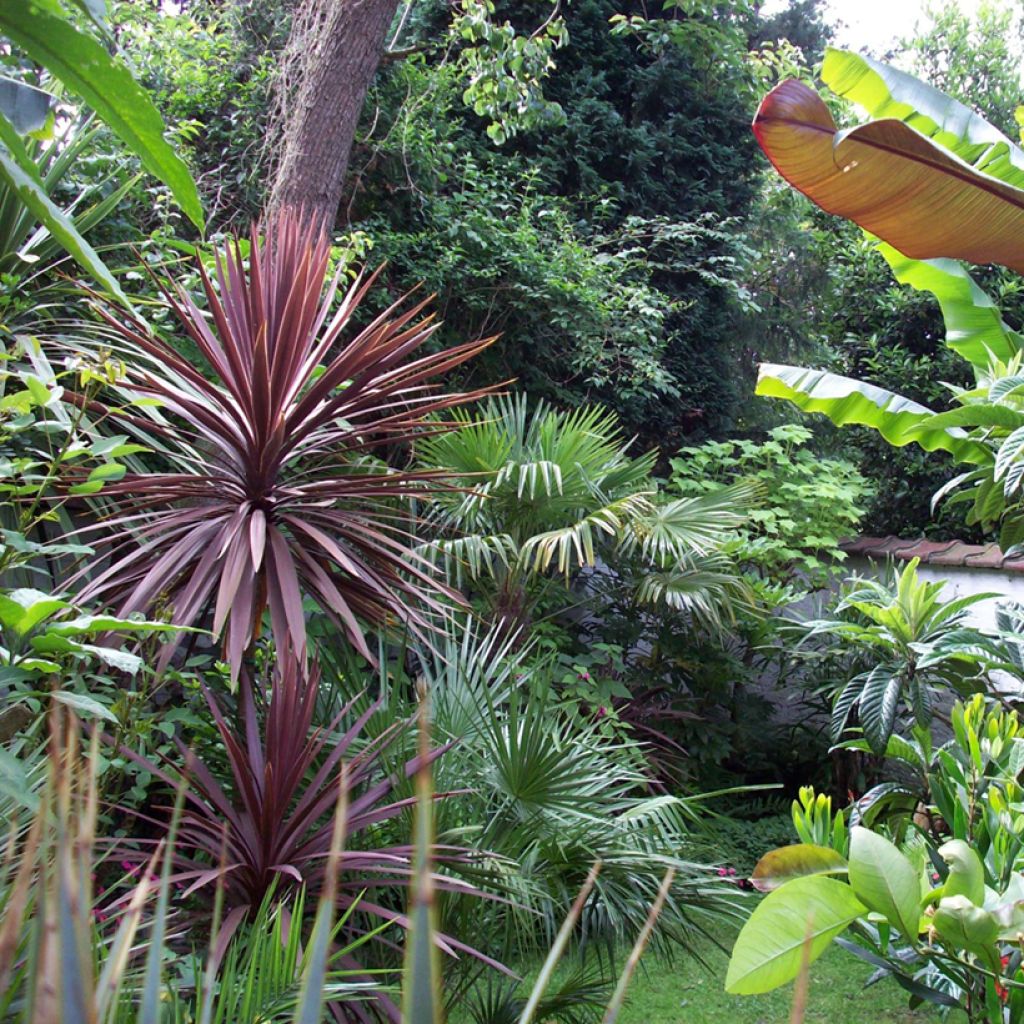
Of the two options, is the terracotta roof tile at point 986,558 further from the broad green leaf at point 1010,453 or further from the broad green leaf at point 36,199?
the broad green leaf at point 36,199

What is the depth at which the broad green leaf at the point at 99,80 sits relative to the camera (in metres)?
1.22

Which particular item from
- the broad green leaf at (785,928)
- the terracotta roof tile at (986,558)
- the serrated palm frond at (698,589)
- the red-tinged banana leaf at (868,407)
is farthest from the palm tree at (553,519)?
the broad green leaf at (785,928)

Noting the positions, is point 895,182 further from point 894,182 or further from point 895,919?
point 895,919

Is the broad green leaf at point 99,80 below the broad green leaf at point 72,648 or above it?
above

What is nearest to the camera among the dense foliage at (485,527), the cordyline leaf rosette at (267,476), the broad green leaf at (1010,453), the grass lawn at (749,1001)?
the dense foliage at (485,527)

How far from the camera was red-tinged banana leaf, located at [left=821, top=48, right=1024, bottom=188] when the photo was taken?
13.5 feet

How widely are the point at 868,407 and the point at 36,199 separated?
13.9 ft

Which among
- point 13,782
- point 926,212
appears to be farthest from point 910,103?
point 13,782

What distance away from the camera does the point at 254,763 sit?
2465 mm

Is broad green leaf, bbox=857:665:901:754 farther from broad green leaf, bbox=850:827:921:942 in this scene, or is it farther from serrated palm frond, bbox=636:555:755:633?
broad green leaf, bbox=850:827:921:942

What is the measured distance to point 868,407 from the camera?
4.72 m

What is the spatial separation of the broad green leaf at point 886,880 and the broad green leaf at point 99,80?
1533 mm

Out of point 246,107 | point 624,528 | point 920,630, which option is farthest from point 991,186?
point 246,107

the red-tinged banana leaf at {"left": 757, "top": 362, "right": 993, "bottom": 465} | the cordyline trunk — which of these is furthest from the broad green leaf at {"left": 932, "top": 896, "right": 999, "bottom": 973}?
the cordyline trunk
